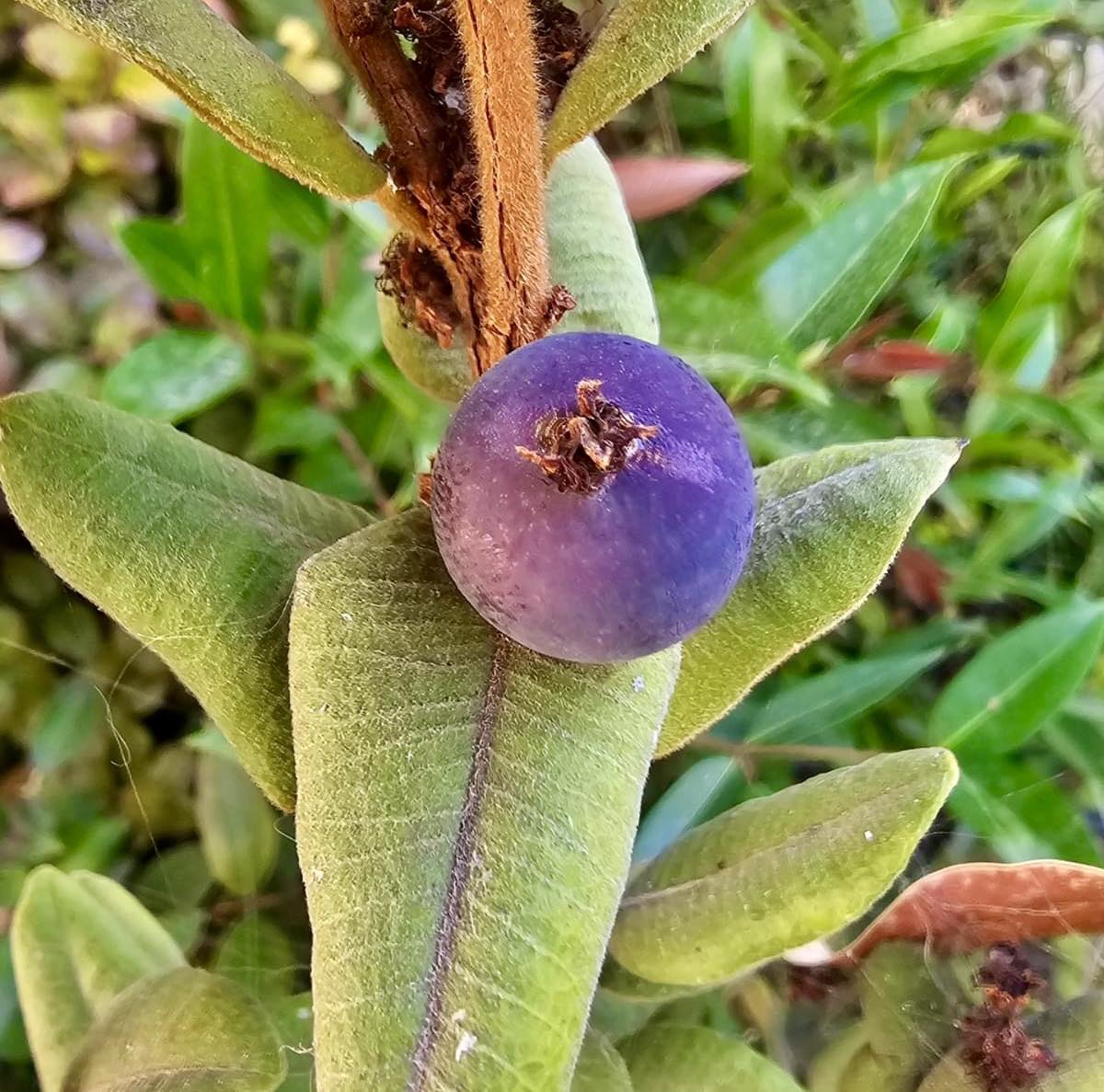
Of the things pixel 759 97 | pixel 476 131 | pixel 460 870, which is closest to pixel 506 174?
pixel 476 131

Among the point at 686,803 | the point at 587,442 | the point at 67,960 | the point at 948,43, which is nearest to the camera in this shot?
the point at 587,442

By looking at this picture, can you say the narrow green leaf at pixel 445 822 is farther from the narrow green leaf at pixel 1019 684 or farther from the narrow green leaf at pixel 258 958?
the narrow green leaf at pixel 1019 684

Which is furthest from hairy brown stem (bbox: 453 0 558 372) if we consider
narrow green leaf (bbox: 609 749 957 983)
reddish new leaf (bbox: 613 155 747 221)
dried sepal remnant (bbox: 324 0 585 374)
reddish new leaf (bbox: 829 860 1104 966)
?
reddish new leaf (bbox: 613 155 747 221)

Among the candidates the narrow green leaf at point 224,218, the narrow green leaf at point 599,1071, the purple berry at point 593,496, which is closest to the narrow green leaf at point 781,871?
the narrow green leaf at point 599,1071

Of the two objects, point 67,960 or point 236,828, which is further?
point 236,828

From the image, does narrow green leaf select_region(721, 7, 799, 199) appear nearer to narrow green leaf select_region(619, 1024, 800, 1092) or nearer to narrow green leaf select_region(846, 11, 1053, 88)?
narrow green leaf select_region(846, 11, 1053, 88)

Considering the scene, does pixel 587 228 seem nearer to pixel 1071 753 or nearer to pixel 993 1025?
pixel 993 1025

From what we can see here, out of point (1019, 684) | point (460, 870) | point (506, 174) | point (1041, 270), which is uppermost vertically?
point (506, 174)

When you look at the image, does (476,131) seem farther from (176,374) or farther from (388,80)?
(176,374)
